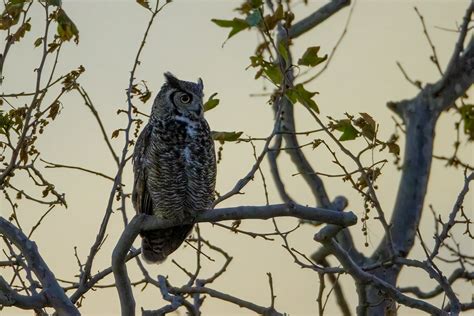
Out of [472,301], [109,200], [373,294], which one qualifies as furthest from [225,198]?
[373,294]

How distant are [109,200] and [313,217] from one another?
0.85 metres

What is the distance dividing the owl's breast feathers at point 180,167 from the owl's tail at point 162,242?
0.17 m

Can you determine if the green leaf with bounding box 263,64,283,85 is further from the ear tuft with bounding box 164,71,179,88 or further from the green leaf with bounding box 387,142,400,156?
the ear tuft with bounding box 164,71,179,88

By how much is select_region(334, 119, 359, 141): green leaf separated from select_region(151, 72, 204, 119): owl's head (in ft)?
3.51

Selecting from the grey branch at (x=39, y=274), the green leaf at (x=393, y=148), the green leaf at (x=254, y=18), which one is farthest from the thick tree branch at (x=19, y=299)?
the green leaf at (x=393, y=148)

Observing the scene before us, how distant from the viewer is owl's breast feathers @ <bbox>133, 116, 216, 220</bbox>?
5227 mm

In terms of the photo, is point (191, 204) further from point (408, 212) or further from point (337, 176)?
point (408, 212)

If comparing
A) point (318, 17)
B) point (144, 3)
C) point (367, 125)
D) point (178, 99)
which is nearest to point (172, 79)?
point (178, 99)

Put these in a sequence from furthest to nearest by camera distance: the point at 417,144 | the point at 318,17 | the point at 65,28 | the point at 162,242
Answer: the point at 417,144 → the point at 318,17 → the point at 162,242 → the point at 65,28

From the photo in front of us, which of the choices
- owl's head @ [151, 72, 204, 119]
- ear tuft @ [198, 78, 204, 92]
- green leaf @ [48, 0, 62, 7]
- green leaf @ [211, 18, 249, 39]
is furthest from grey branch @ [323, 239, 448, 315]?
green leaf @ [48, 0, 62, 7]

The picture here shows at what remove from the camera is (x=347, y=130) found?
442 centimetres

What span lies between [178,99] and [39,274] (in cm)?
131

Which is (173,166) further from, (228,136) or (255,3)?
(255,3)

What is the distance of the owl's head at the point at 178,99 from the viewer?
5359 mm
